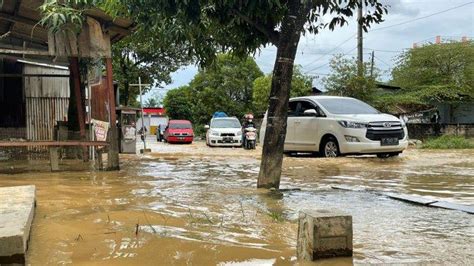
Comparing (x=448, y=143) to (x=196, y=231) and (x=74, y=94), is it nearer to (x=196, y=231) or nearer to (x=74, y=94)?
(x=74, y=94)

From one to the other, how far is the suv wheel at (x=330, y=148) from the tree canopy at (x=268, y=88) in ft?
64.9

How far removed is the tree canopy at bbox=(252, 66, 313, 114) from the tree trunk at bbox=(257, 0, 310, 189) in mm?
25479

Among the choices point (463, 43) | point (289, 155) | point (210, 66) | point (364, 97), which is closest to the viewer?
point (210, 66)

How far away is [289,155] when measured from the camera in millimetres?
14320

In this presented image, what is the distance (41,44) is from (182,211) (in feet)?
32.5

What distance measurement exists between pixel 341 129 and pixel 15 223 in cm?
920

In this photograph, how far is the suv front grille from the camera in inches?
453

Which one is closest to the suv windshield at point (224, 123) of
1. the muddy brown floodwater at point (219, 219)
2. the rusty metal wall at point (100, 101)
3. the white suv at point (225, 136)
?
the white suv at point (225, 136)

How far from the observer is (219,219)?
480 cm

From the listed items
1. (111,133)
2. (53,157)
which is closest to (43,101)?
(53,157)

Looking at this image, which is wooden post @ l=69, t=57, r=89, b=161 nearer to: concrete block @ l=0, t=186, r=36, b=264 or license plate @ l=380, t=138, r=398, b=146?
license plate @ l=380, t=138, r=398, b=146

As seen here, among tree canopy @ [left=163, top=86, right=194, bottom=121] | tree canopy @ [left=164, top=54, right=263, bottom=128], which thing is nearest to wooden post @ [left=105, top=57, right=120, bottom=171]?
tree canopy @ [left=164, top=54, right=263, bottom=128]

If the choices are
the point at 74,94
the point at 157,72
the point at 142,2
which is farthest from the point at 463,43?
the point at 142,2

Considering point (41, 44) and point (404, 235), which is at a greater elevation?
point (41, 44)
